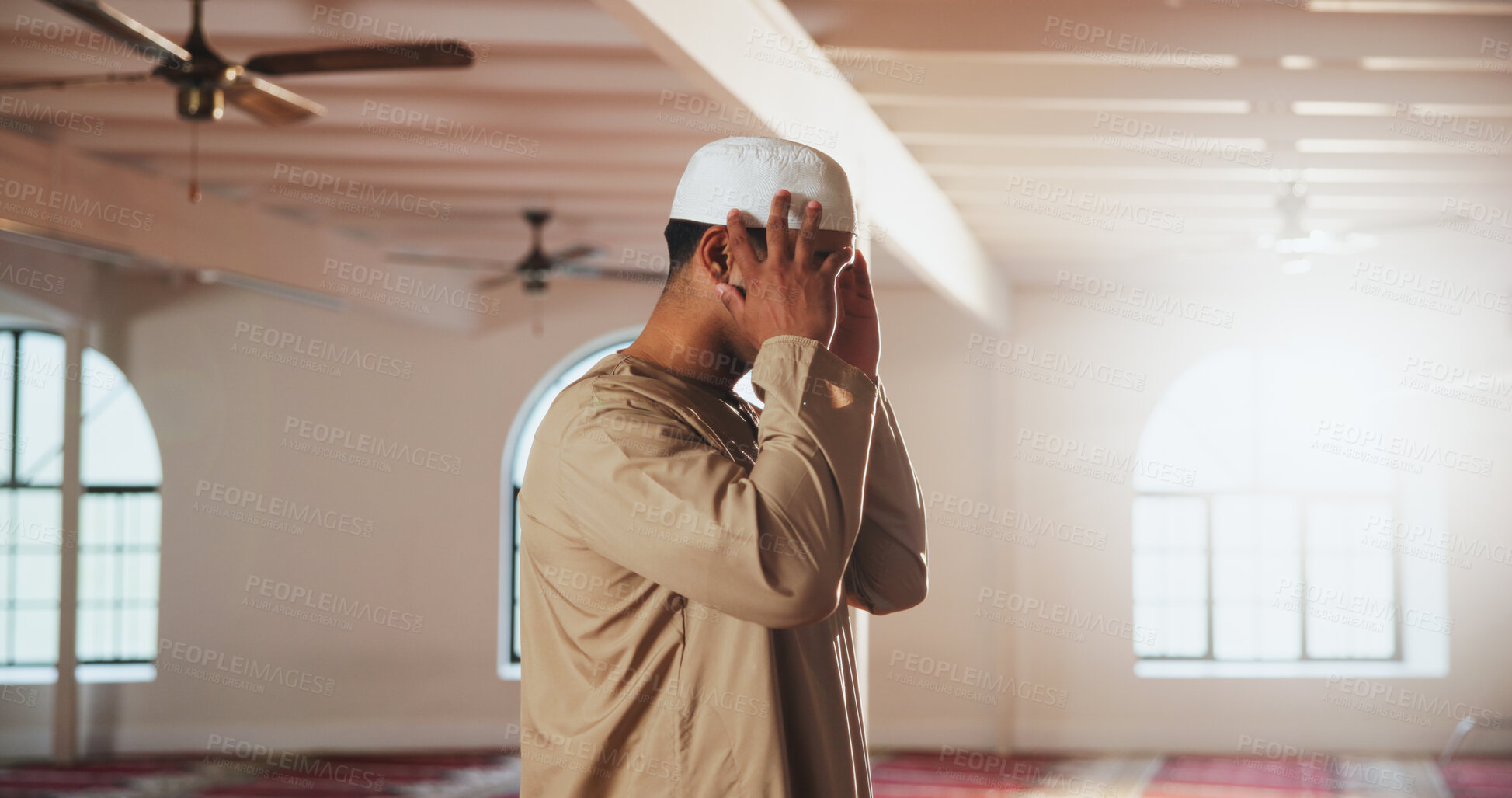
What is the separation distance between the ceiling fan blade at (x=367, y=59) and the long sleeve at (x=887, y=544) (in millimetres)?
2027

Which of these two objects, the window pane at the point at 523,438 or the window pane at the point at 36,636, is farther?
the window pane at the point at 523,438

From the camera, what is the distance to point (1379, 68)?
3.96 meters

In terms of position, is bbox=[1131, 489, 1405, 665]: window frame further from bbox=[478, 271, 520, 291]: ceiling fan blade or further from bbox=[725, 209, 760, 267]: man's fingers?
bbox=[725, 209, 760, 267]: man's fingers

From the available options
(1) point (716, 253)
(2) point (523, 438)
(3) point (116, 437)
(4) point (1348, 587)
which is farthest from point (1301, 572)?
(1) point (716, 253)

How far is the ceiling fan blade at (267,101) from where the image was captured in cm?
327

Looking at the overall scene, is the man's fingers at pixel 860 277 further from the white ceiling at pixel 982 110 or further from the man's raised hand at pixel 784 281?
the white ceiling at pixel 982 110

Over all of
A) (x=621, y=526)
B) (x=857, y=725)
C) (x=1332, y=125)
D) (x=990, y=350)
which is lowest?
(x=857, y=725)

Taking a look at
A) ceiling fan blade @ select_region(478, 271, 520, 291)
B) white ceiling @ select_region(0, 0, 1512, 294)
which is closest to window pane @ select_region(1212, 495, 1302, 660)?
white ceiling @ select_region(0, 0, 1512, 294)

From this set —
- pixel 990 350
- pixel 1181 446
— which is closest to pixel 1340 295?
pixel 1181 446

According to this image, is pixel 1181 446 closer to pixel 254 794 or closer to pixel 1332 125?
pixel 1332 125

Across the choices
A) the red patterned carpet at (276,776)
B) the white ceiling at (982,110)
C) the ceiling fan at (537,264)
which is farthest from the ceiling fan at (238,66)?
the red patterned carpet at (276,776)

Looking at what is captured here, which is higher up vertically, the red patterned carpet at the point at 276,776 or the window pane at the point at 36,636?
the window pane at the point at 36,636

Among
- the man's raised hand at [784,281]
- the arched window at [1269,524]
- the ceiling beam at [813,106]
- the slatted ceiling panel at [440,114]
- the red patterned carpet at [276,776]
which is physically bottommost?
the red patterned carpet at [276,776]

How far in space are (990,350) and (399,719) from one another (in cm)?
461
